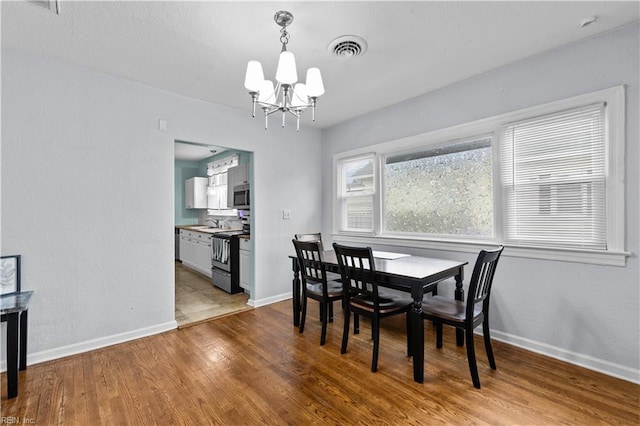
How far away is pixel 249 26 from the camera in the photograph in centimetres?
201

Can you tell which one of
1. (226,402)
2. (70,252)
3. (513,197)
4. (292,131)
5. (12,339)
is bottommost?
(226,402)

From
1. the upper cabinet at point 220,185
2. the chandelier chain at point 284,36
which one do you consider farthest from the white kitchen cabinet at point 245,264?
the chandelier chain at point 284,36

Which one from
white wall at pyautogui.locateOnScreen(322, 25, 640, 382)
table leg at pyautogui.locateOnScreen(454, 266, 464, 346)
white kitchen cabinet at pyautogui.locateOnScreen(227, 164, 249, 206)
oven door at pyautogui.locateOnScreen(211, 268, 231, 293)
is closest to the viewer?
white wall at pyautogui.locateOnScreen(322, 25, 640, 382)

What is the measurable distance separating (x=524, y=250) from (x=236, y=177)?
4.27 meters

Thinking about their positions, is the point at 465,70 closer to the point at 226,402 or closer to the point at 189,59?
the point at 189,59

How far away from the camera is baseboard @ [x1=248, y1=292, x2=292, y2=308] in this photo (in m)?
3.75

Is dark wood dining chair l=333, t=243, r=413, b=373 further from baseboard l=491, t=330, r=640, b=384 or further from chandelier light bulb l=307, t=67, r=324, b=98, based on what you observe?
A: chandelier light bulb l=307, t=67, r=324, b=98

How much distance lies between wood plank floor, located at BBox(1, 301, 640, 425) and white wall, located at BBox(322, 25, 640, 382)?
0.68 ft

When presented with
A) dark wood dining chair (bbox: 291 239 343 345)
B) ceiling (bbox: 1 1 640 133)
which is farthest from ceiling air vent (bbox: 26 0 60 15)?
dark wood dining chair (bbox: 291 239 343 345)

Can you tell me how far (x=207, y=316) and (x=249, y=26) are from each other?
2947 mm

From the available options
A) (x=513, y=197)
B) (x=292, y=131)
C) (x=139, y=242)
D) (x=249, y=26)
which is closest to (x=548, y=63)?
(x=513, y=197)

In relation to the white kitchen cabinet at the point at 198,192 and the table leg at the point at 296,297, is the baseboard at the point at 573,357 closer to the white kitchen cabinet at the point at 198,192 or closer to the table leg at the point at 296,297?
the table leg at the point at 296,297

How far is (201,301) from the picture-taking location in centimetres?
390

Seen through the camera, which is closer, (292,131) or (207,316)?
(207,316)
